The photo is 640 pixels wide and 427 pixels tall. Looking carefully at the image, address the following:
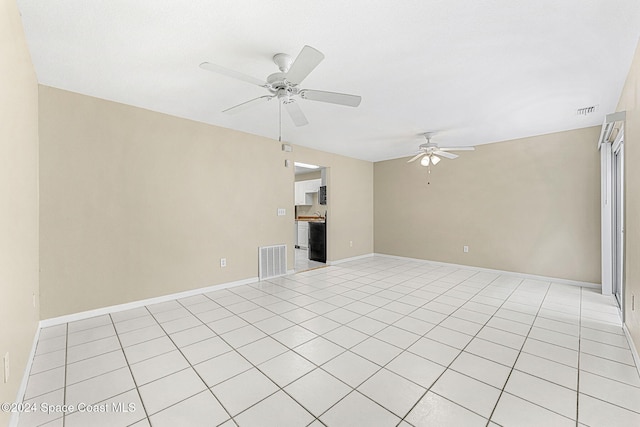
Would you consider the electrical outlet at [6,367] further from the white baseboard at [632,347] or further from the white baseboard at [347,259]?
the white baseboard at [347,259]

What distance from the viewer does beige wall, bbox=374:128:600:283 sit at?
423cm

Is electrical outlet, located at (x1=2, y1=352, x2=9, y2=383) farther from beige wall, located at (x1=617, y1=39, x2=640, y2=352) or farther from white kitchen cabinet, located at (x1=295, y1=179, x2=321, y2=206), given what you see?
white kitchen cabinet, located at (x1=295, y1=179, x2=321, y2=206)

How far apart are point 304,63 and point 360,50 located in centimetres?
63

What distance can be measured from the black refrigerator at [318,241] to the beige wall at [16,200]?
464 centimetres

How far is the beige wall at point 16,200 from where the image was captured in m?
1.46

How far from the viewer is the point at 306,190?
8.16 meters

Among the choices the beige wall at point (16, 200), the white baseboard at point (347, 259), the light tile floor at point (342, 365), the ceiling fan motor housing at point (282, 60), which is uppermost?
the ceiling fan motor housing at point (282, 60)

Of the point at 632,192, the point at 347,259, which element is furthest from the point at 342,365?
the point at 347,259

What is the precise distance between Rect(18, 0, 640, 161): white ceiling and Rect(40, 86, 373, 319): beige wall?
0.39 meters

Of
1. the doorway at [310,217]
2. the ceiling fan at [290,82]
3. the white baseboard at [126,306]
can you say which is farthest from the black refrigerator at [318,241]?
the ceiling fan at [290,82]

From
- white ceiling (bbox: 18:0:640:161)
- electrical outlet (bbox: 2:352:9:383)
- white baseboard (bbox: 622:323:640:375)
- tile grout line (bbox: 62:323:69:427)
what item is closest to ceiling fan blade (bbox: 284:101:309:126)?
white ceiling (bbox: 18:0:640:161)

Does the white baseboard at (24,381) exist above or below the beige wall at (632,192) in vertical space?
below

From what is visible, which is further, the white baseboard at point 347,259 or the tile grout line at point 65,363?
the white baseboard at point 347,259

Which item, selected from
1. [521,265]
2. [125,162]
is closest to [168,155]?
[125,162]
